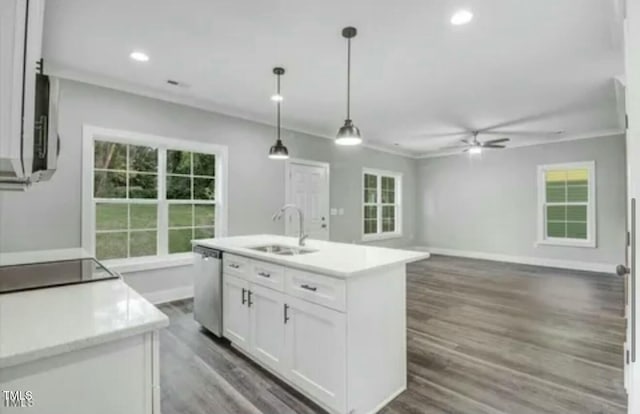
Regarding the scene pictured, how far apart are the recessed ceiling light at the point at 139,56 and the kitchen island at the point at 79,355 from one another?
2.66 metres

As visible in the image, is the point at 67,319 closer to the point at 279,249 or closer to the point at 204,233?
the point at 279,249

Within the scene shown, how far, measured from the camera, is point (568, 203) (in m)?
6.52

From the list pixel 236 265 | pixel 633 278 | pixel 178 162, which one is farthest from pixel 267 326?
pixel 178 162

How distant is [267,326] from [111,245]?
2.62 metres

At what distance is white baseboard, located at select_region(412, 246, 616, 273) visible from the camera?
6.08 meters

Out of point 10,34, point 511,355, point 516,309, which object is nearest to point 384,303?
point 511,355

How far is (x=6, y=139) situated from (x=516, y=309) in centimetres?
473

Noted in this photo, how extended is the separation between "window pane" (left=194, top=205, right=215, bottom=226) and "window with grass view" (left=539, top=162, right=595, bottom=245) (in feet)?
21.3

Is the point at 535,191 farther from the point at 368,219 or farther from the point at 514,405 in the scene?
the point at 514,405

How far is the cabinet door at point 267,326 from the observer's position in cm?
229

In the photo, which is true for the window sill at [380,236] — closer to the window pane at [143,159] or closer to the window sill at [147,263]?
the window sill at [147,263]

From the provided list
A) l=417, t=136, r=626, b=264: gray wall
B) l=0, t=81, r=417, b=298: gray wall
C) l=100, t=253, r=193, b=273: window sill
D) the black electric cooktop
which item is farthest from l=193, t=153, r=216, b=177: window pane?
l=417, t=136, r=626, b=264: gray wall

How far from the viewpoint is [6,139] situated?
0.64 metres

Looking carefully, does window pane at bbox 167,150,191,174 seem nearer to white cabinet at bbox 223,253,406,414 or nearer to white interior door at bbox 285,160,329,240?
white interior door at bbox 285,160,329,240
